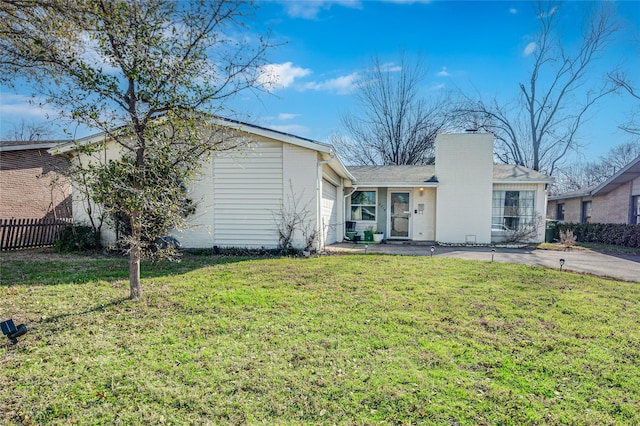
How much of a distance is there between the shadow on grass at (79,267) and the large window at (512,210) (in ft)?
33.6

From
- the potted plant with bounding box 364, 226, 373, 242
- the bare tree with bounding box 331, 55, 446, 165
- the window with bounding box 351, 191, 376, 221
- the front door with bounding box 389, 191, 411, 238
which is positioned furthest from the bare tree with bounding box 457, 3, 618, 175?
the potted plant with bounding box 364, 226, 373, 242

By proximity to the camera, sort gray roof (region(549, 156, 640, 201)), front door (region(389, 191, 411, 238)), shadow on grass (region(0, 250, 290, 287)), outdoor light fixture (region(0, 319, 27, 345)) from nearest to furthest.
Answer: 1. outdoor light fixture (region(0, 319, 27, 345))
2. shadow on grass (region(0, 250, 290, 287))
3. gray roof (region(549, 156, 640, 201))
4. front door (region(389, 191, 411, 238))

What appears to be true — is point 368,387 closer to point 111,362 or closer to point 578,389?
point 578,389

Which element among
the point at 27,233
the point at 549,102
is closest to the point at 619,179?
the point at 549,102

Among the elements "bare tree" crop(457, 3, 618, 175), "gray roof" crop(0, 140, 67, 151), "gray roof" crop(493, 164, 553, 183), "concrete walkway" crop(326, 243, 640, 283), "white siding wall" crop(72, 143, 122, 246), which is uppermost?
"bare tree" crop(457, 3, 618, 175)

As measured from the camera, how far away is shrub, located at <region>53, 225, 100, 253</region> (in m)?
9.84

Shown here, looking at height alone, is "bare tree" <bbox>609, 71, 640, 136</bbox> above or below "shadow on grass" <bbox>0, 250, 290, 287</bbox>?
above

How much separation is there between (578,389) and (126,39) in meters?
6.46

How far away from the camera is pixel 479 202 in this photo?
518 inches

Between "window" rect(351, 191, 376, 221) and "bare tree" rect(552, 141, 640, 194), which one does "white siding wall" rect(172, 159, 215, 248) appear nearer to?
"window" rect(351, 191, 376, 221)

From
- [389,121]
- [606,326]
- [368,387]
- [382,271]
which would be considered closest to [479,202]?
[382,271]

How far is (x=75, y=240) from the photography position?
9859 mm

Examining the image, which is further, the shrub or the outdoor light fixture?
the shrub

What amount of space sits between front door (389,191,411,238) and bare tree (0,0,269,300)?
10225 mm
